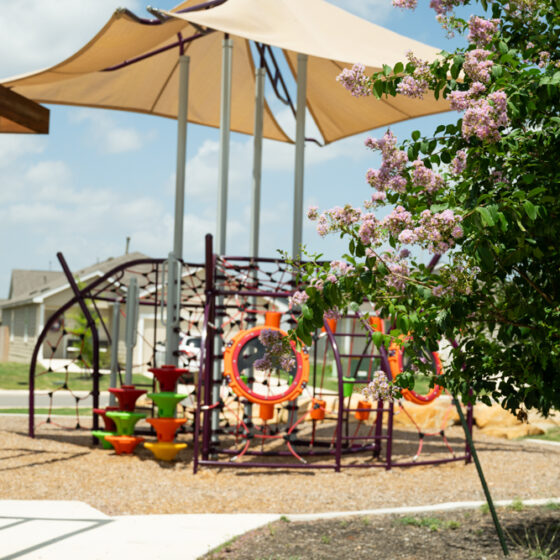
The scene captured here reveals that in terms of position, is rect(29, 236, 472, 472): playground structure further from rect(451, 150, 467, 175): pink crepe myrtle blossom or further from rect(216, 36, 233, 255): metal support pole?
rect(451, 150, 467, 175): pink crepe myrtle blossom

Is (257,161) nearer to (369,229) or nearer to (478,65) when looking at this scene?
(478,65)

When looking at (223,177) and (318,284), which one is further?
(223,177)

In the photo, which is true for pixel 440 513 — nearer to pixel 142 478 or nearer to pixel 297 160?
pixel 142 478

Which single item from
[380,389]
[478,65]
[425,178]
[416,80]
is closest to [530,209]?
[425,178]

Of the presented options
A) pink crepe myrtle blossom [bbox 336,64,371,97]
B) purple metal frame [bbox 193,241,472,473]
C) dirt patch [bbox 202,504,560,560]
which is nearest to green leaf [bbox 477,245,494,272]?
pink crepe myrtle blossom [bbox 336,64,371,97]

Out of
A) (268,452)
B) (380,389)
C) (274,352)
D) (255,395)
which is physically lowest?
(268,452)

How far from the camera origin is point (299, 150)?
1038 cm

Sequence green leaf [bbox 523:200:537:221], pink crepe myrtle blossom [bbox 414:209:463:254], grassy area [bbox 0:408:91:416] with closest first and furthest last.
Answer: green leaf [bbox 523:200:537:221], pink crepe myrtle blossom [bbox 414:209:463:254], grassy area [bbox 0:408:91:416]

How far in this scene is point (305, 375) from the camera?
332 inches

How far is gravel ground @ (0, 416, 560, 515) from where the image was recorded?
6668 mm

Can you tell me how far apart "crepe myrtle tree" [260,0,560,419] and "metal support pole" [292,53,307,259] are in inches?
265

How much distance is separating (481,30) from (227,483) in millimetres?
5574

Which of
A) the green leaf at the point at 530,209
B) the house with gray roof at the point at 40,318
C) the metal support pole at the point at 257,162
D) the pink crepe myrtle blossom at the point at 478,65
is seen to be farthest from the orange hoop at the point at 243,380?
the house with gray roof at the point at 40,318

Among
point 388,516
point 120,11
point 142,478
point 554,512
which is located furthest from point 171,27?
point 554,512
